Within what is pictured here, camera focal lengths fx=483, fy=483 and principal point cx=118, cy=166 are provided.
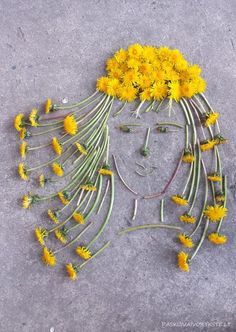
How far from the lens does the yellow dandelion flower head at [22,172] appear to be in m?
2.06

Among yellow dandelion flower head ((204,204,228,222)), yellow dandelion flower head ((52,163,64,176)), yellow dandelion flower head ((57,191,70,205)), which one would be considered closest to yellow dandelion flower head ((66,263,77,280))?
yellow dandelion flower head ((57,191,70,205))

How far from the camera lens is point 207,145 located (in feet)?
6.89

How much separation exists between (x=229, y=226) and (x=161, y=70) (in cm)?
74

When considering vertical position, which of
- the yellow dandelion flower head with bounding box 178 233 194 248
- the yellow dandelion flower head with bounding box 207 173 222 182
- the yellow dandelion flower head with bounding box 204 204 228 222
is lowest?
the yellow dandelion flower head with bounding box 178 233 194 248

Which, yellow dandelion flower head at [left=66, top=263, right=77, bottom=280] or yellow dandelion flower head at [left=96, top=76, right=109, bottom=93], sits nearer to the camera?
yellow dandelion flower head at [left=66, top=263, right=77, bottom=280]

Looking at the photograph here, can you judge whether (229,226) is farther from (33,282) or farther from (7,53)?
(7,53)

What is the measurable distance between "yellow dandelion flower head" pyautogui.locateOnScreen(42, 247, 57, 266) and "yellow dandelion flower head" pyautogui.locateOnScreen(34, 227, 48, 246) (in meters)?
0.04

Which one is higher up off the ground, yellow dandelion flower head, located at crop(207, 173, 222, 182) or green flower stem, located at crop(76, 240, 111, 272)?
yellow dandelion flower head, located at crop(207, 173, 222, 182)

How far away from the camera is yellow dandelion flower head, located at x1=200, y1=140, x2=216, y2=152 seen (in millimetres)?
2102

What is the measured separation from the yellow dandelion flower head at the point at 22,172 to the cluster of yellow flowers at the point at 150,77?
0.48m

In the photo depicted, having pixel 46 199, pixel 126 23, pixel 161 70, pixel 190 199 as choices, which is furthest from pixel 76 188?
pixel 126 23

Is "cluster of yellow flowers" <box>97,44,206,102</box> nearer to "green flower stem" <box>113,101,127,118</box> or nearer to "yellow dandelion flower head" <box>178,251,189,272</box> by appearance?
"green flower stem" <box>113,101,127,118</box>

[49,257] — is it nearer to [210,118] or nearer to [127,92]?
[127,92]

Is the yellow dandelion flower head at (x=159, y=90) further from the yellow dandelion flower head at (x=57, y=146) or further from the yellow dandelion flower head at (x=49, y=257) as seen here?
the yellow dandelion flower head at (x=49, y=257)
